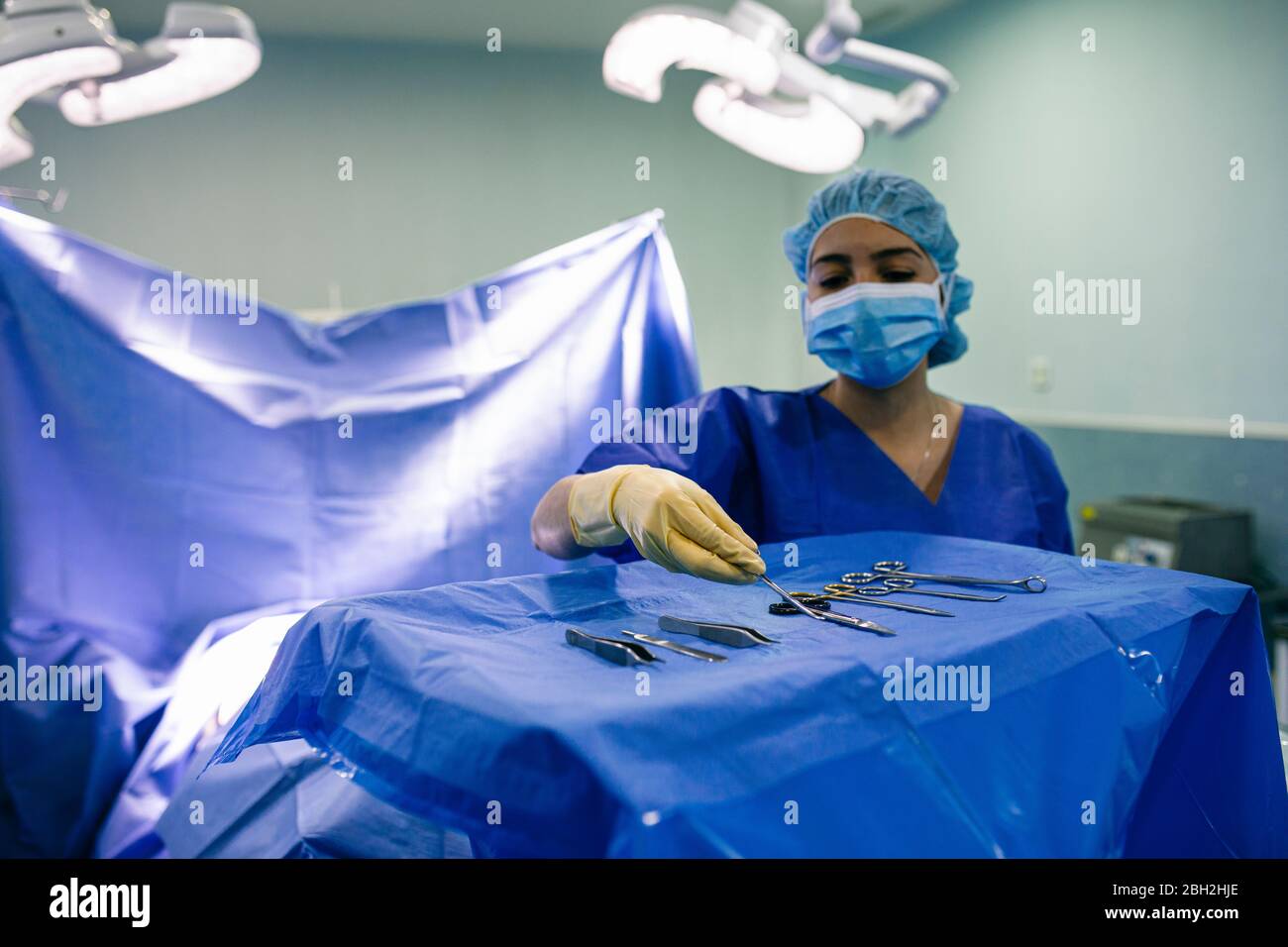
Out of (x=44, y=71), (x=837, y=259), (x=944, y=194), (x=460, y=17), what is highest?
(x=460, y=17)

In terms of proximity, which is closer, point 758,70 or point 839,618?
point 839,618

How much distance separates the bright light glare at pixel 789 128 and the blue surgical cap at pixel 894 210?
0.32 meters

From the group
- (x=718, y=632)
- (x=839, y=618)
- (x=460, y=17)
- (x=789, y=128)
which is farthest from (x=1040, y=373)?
(x=718, y=632)

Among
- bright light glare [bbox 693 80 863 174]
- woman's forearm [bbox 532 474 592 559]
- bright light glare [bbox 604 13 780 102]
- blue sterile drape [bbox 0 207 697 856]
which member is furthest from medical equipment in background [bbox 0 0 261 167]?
woman's forearm [bbox 532 474 592 559]

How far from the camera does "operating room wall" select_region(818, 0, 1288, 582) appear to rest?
2.75 meters

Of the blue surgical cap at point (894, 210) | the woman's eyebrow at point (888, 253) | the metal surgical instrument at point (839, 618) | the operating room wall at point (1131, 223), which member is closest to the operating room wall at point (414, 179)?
the operating room wall at point (1131, 223)

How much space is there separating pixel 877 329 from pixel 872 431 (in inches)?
7.9

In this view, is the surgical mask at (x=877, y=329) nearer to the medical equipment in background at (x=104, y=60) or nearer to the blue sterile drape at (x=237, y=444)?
the blue sterile drape at (x=237, y=444)

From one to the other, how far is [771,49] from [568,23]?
195cm

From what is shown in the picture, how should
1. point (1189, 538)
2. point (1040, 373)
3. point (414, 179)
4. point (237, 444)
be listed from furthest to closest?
point (414, 179) → point (1040, 373) → point (1189, 538) → point (237, 444)

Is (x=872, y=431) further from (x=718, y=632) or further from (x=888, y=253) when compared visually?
(x=718, y=632)

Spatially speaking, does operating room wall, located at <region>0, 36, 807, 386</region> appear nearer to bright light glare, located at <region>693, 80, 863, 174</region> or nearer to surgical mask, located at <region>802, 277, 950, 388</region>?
bright light glare, located at <region>693, 80, 863, 174</region>

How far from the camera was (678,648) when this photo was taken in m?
0.85
